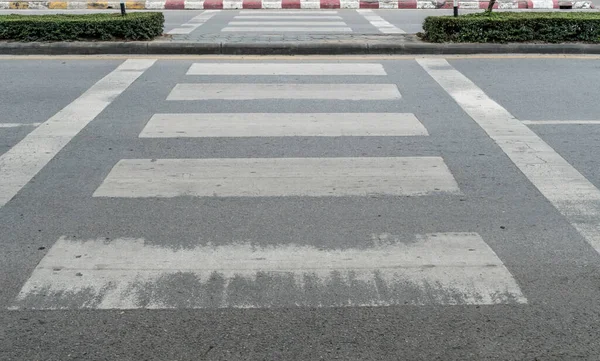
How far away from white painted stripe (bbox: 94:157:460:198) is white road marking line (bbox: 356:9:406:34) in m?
8.45

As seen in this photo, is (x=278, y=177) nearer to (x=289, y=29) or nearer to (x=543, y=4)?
(x=289, y=29)

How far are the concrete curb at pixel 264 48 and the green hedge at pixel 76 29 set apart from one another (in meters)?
0.29

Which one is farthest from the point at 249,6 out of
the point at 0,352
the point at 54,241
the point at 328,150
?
the point at 0,352

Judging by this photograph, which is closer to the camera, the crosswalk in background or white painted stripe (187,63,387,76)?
the crosswalk in background

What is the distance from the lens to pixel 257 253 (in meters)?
4.91

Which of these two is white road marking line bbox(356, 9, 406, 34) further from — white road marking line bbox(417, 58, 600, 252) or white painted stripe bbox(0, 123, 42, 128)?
white painted stripe bbox(0, 123, 42, 128)

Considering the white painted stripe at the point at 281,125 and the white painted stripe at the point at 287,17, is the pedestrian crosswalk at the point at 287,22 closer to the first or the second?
the white painted stripe at the point at 287,17

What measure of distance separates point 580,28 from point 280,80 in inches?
204

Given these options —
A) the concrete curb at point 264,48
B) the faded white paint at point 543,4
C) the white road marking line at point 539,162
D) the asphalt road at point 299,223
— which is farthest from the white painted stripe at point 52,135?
the faded white paint at point 543,4

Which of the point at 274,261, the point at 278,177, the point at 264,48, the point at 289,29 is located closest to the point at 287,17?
the point at 289,29

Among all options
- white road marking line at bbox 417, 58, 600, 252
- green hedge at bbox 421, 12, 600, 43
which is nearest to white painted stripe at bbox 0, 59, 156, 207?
white road marking line at bbox 417, 58, 600, 252

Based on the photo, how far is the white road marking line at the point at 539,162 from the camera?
5559 millimetres

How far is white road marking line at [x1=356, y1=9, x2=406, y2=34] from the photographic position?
1502 centimetres

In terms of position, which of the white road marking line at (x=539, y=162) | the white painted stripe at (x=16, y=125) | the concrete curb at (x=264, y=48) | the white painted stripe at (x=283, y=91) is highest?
the concrete curb at (x=264, y=48)
